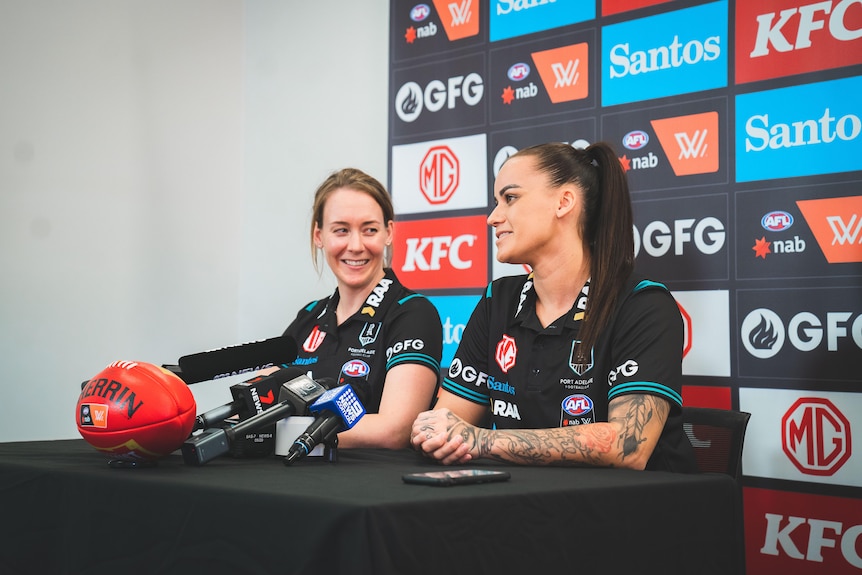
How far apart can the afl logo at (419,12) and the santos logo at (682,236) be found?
119 centimetres

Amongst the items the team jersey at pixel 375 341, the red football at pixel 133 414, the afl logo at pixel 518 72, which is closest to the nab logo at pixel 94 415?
the red football at pixel 133 414

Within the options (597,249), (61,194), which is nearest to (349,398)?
(597,249)

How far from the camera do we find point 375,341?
6.66 ft

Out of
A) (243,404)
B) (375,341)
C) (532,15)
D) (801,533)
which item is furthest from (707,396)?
(243,404)

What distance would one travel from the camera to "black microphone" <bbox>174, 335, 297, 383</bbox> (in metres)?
1.32

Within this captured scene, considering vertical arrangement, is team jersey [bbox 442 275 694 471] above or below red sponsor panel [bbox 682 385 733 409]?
above

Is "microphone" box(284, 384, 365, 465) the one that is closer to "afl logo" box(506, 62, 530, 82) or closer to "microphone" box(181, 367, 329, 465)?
"microphone" box(181, 367, 329, 465)

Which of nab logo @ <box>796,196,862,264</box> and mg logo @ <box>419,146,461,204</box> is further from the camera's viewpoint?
mg logo @ <box>419,146,461,204</box>

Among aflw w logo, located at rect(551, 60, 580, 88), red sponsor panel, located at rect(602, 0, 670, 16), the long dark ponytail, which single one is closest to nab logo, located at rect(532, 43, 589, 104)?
aflw w logo, located at rect(551, 60, 580, 88)

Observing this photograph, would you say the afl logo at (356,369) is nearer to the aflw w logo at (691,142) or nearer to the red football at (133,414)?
the red football at (133,414)

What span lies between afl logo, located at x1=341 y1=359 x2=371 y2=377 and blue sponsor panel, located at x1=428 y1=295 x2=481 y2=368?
2.97 ft

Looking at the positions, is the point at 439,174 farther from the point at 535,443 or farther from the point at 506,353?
the point at 535,443

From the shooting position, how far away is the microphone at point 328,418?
124 cm

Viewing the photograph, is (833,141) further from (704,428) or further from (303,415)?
(303,415)
